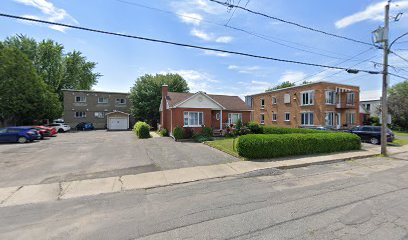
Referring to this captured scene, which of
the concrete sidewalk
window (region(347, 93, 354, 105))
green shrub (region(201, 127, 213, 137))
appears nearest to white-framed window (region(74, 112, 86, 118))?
green shrub (region(201, 127, 213, 137))

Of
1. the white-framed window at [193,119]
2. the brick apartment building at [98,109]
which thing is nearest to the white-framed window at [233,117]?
the white-framed window at [193,119]

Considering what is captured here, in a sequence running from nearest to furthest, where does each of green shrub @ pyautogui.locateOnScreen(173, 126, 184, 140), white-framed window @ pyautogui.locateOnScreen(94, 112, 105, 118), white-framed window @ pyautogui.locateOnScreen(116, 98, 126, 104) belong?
green shrub @ pyautogui.locateOnScreen(173, 126, 184, 140) < white-framed window @ pyautogui.locateOnScreen(94, 112, 105, 118) < white-framed window @ pyautogui.locateOnScreen(116, 98, 126, 104)

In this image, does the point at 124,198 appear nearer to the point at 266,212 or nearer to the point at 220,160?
the point at 266,212

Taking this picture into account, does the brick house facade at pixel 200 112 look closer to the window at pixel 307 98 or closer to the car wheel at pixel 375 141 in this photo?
the window at pixel 307 98

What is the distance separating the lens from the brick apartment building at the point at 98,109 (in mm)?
39062

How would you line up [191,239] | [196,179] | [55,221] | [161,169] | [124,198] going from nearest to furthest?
[191,239] < [55,221] < [124,198] < [196,179] < [161,169]

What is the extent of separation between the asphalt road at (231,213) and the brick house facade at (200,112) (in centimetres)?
1467

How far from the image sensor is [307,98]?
30.3 metres

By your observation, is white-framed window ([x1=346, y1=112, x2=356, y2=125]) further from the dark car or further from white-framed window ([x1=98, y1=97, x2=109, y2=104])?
white-framed window ([x1=98, y1=97, x2=109, y2=104])

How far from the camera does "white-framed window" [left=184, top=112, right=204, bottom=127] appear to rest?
73.7ft

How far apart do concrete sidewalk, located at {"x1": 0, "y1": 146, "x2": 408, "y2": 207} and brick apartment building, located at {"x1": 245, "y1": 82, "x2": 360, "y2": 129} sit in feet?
66.5

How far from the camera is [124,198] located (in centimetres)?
643

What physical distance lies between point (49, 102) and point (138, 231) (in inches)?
1465

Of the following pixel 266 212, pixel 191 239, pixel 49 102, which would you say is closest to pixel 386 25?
pixel 266 212
